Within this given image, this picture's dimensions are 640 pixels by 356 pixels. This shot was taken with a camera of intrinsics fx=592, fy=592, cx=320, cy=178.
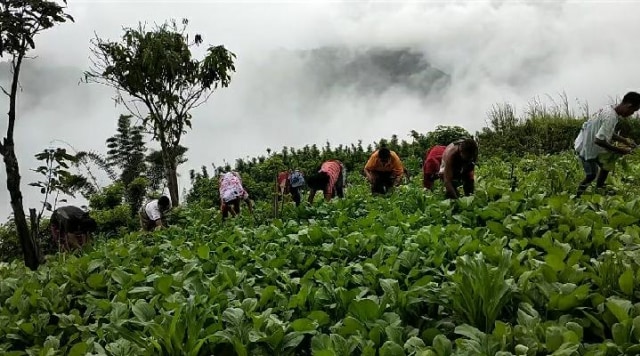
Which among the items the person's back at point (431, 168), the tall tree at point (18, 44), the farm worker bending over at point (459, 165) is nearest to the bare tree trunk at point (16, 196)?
the tall tree at point (18, 44)

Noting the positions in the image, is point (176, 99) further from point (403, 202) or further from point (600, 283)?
point (600, 283)

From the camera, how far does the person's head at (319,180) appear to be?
29.0 feet

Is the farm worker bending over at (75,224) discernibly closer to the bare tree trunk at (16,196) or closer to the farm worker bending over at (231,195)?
the farm worker bending over at (231,195)

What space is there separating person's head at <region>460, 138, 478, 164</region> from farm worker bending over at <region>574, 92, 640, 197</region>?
103cm

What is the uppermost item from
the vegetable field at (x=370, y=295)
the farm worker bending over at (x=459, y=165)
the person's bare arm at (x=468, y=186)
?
the farm worker bending over at (x=459, y=165)

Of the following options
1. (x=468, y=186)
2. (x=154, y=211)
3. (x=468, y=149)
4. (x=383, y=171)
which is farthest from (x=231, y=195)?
(x=468, y=149)

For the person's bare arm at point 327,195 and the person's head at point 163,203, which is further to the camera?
the person's head at point 163,203

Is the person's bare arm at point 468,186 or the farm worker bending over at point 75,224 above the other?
the farm worker bending over at point 75,224

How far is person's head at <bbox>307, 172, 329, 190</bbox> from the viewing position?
29.0 feet

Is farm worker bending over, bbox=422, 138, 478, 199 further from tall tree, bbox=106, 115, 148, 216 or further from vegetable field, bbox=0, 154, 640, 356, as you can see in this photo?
tall tree, bbox=106, 115, 148, 216

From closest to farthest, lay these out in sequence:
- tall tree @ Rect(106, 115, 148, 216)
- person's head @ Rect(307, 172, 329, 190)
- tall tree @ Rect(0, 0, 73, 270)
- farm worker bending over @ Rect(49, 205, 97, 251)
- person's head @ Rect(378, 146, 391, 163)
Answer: tall tree @ Rect(0, 0, 73, 270), farm worker bending over @ Rect(49, 205, 97, 251), person's head @ Rect(378, 146, 391, 163), person's head @ Rect(307, 172, 329, 190), tall tree @ Rect(106, 115, 148, 216)

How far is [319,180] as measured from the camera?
888 centimetres

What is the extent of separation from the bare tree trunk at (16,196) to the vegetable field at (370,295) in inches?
38.7

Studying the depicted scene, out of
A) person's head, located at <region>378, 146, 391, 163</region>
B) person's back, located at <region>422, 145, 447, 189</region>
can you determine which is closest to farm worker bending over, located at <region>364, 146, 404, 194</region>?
person's head, located at <region>378, 146, 391, 163</region>
